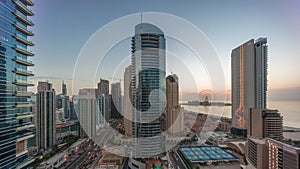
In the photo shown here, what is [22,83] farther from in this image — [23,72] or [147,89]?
[147,89]

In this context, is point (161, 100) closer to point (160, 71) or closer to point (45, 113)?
point (160, 71)

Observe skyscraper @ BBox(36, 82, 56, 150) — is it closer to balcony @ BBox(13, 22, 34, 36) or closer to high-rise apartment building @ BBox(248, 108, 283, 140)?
balcony @ BBox(13, 22, 34, 36)

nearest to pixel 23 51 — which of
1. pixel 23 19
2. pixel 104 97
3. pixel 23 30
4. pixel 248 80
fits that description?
pixel 23 30

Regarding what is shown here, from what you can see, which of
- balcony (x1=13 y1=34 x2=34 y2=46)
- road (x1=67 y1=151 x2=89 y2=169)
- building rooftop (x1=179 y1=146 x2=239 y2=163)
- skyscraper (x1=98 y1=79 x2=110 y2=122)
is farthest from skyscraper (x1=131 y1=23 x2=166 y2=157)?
skyscraper (x1=98 y1=79 x2=110 y2=122)

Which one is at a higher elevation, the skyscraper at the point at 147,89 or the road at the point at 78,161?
the skyscraper at the point at 147,89

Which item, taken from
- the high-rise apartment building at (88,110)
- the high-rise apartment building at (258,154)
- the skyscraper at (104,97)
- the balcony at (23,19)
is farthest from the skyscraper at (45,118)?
the high-rise apartment building at (258,154)

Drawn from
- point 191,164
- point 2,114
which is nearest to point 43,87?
point 2,114

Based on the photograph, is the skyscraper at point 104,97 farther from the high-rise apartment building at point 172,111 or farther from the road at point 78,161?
the high-rise apartment building at point 172,111
